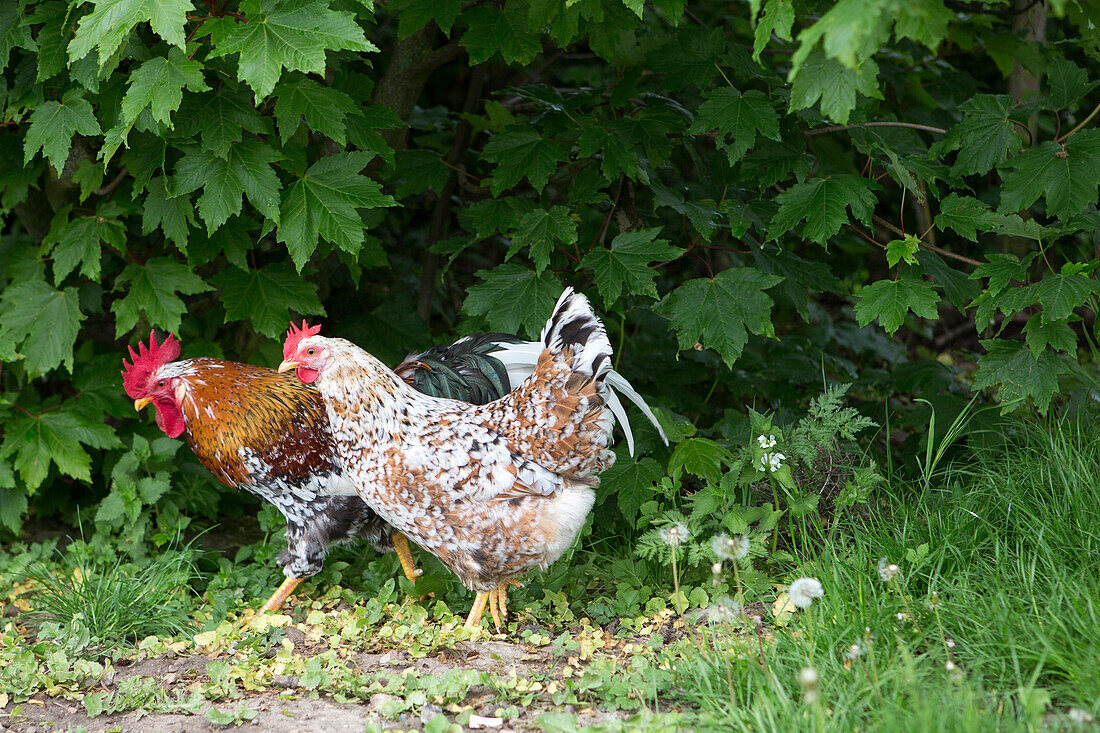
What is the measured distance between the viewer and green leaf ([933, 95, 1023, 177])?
3.31 m

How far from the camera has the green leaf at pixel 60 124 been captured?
322 centimetres

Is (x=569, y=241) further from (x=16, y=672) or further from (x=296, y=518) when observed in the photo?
(x=16, y=672)

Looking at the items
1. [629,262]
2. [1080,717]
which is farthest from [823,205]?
[1080,717]

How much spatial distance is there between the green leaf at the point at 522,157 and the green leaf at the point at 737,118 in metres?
0.64

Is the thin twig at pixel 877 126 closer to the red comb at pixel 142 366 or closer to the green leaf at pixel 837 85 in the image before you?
the green leaf at pixel 837 85

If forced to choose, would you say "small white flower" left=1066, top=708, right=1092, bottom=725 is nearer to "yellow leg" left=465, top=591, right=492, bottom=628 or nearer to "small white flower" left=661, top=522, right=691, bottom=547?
"small white flower" left=661, top=522, right=691, bottom=547

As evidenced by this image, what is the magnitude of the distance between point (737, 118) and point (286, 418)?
2.14 m

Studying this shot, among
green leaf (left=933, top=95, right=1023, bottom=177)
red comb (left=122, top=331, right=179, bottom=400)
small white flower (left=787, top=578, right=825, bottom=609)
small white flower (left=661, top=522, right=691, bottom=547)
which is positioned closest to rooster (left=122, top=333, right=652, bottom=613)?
red comb (left=122, top=331, right=179, bottom=400)

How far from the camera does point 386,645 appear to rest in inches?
128

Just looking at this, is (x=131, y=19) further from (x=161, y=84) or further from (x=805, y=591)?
(x=805, y=591)

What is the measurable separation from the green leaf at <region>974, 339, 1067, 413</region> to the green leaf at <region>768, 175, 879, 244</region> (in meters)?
0.73

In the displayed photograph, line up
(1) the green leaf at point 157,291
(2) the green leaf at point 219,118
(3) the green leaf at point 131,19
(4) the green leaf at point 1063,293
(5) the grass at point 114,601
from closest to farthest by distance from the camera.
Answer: (3) the green leaf at point 131,19 → (4) the green leaf at point 1063,293 → (2) the green leaf at point 219,118 → (5) the grass at point 114,601 → (1) the green leaf at point 157,291

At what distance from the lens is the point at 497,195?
12.3ft

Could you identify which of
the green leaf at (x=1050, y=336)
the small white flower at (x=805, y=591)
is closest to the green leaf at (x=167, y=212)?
the small white flower at (x=805, y=591)
